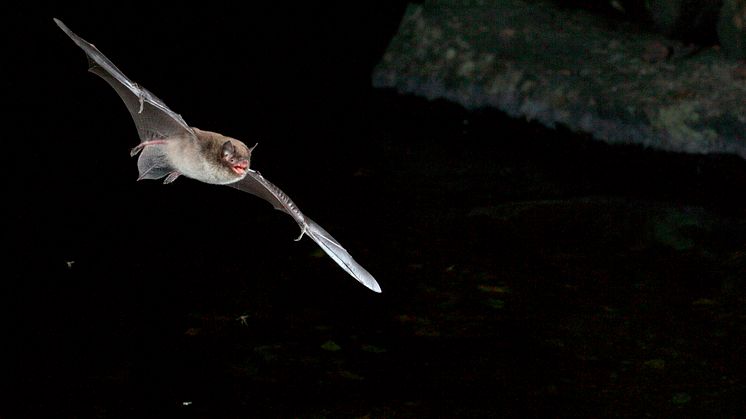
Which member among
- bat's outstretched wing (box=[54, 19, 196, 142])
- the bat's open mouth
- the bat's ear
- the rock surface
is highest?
bat's outstretched wing (box=[54, 19, 196, 142])

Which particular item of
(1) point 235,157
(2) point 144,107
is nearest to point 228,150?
(1) point 235,157

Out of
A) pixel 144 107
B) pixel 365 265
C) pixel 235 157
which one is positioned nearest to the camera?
pixel 235 157

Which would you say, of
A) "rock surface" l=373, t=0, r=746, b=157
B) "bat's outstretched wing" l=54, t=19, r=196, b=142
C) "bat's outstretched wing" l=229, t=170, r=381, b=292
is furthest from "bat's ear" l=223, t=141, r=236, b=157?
"rock surface" l=373, t=0, r=746, b=157

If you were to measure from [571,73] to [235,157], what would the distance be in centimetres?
557

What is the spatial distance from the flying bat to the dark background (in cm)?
131

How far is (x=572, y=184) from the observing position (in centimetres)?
695

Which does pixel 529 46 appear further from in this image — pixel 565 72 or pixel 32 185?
pixel 32 185

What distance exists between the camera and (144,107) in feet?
9.71

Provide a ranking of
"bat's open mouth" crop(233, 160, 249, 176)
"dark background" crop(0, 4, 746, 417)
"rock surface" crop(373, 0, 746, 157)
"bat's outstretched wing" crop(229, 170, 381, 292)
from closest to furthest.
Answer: "bat's open mouth" crop(233, 160, 249, 176)
"bat's outstretched wing" crop(229, 170, 381, 292)
"dark background" crop(0, 4, 746, 417)
"rock surface" crop(373, 0, 746, 157)

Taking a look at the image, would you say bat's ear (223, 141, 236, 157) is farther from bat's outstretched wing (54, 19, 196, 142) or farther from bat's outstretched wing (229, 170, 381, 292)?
bat's outstretched wing (229, 170, 381, 292)

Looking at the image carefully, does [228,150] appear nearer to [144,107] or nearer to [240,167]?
[240,167]

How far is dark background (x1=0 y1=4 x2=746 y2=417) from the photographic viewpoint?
14.5ft

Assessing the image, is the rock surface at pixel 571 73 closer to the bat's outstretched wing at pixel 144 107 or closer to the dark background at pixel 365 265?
the dark background at pixel 365 265

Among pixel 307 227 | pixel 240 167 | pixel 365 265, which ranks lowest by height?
pixel 365 265
